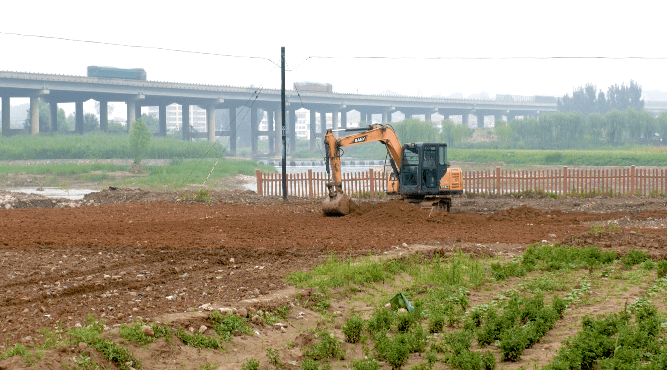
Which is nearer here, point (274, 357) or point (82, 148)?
point (274, 357)

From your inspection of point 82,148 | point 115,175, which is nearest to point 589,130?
point 115,175

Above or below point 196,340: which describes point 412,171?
above

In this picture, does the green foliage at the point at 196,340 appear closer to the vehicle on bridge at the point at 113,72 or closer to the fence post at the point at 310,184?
the fence post at the point at 310,184

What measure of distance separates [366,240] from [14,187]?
40506mm

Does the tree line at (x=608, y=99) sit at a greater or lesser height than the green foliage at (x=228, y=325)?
greater

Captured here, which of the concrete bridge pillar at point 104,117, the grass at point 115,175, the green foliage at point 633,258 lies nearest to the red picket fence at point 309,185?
the grass at point 115,175

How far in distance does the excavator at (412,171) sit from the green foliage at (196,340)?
13.4 metres

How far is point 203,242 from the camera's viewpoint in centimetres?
1595

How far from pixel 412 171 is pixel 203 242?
30.5 feet

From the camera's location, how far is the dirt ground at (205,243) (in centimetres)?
983

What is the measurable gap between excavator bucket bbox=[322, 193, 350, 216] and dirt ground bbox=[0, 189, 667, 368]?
44 cm

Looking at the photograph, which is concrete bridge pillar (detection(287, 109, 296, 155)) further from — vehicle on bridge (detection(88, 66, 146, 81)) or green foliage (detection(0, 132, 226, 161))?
green foliage (detection(0, 132, 226, 161))

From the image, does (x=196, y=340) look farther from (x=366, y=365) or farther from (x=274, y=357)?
(x=366, y=365)

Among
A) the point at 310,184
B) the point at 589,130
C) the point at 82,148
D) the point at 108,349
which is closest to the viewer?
the point at 108,349
